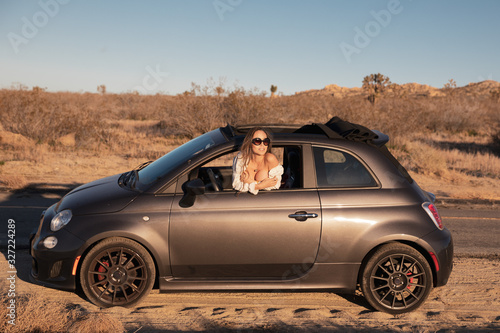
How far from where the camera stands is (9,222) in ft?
24.8

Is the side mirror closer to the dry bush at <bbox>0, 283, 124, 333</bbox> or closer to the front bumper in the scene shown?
the front bumper

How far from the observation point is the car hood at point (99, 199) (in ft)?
14.7

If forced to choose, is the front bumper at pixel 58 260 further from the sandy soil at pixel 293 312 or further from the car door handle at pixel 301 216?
the car door handle at pixel 301 216

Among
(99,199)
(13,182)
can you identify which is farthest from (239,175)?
(13,182)

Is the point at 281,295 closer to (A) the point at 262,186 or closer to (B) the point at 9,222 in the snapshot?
(A) the point at 262,186

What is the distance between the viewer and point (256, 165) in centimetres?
476

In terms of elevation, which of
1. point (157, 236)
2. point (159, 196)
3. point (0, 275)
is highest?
point (159, 196)

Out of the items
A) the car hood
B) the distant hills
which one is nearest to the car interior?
the car hood

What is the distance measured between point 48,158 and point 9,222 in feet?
26.4

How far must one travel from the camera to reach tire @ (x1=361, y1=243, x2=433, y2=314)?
4590 millimetres

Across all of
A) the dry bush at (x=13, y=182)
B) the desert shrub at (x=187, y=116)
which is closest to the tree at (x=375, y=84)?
the desert shrub at (x=187, y=116)

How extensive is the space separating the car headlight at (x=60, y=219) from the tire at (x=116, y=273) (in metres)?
0.42

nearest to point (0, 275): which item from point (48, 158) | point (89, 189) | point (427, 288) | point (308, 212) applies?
point (89, 189)

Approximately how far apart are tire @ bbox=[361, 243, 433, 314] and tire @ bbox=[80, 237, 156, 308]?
7.35 ft
